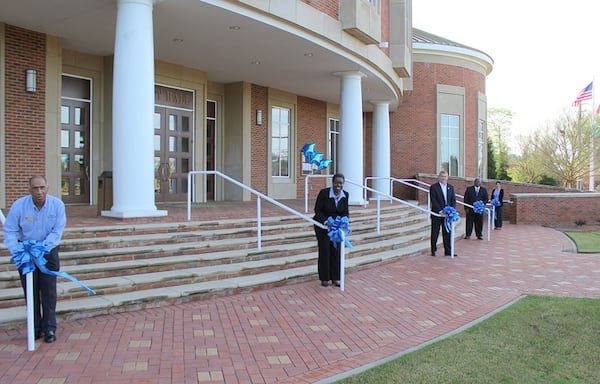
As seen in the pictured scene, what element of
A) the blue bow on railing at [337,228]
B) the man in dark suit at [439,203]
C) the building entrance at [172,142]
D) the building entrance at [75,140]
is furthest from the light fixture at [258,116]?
the blue bow on railing at [337,228]

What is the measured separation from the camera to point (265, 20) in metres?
11.3

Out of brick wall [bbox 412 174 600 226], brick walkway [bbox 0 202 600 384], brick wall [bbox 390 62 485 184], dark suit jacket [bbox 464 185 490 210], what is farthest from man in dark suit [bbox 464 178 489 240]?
brick wall [bbox 390 62 485 184]

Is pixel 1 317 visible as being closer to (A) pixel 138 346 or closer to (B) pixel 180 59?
(A) pixel 138 346

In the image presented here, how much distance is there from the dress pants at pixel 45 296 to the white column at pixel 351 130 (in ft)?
37.0

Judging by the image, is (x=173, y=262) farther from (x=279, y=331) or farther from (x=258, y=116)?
(x=258, y=116)

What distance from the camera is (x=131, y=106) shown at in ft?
31.4

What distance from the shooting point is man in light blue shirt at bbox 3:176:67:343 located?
207 inches

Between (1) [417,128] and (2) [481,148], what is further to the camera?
(2) [481,148]

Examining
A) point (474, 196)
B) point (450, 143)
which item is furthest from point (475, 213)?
point (450, 143)

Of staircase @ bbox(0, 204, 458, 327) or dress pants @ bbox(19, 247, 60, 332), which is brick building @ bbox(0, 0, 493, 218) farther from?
dress pants @ bbox(19, 247, 60, 332)

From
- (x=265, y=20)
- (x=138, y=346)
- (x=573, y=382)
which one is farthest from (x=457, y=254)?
(x=138, y=346)

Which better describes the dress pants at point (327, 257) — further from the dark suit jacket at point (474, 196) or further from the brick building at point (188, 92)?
the dark suit jacket at point (474, 196)

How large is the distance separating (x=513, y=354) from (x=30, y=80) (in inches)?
429

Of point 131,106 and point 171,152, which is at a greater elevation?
point 131,106
